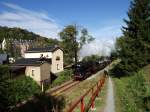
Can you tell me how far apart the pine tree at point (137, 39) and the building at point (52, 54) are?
993 inches

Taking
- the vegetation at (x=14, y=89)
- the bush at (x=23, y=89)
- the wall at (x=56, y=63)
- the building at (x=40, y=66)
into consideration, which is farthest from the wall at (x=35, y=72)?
the wall at (x=56, y=63)

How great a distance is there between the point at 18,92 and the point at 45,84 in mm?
13259

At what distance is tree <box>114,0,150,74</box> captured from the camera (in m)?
38.5

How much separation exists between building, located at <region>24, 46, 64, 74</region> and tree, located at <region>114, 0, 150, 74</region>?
82.7 ft

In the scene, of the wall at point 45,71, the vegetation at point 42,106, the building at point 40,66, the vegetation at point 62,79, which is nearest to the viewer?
the vegetation at point 42,106

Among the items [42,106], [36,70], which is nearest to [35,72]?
[36,70]

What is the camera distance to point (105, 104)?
1800 cm

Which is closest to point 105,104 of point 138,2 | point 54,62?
point 138,2

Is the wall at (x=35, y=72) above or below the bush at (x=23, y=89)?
above

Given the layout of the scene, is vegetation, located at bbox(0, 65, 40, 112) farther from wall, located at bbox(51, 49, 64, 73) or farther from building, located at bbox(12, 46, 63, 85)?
wall, located at bbox(51, 49, 64, 73)

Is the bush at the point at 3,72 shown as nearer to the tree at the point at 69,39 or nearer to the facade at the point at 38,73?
the facade at the point at 38,73

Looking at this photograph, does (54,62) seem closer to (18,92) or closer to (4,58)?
(4,58)

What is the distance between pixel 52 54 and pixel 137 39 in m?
28.2

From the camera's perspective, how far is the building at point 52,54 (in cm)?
6294
